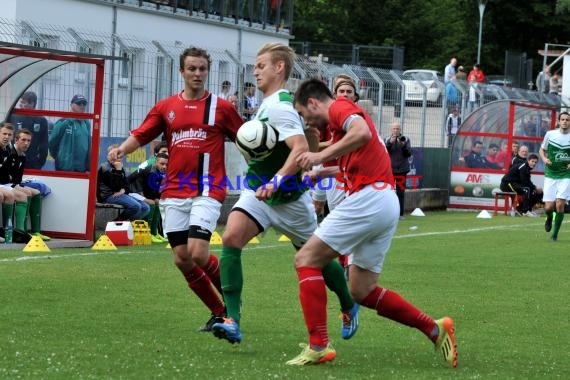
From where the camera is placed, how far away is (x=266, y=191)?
8.91 m

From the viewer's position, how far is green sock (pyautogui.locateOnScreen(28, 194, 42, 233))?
18250 mm

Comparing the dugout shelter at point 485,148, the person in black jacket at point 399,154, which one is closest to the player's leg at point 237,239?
the person in black jacket at point 399,154

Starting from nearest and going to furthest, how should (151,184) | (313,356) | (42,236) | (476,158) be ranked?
(313,356), (42,236), (151,184), (476,158)

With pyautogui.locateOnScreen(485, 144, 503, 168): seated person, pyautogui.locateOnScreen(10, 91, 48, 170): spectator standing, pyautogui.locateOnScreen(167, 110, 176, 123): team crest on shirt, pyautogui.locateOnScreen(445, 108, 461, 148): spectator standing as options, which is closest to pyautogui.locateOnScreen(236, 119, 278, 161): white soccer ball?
pyautogui.locateOnScreen(167, 110, 176, 123): team crest on shirt

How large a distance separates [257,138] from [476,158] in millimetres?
23343

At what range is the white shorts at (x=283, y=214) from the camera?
31.0 ft

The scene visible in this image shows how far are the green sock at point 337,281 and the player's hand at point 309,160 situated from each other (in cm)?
111

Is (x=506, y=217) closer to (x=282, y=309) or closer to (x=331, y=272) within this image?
(x=282, y=309)

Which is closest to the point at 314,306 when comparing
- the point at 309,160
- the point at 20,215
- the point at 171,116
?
the point at 309,160

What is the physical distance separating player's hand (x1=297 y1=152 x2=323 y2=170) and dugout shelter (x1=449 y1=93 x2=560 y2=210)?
2301cm

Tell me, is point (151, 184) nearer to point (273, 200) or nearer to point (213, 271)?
point (213, 271)

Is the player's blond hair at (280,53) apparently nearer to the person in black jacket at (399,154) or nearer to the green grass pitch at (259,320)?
the green grass pitch at (259,320)

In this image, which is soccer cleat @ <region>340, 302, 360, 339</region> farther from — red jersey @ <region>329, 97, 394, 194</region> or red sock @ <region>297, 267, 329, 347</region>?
red jersey @ <region>329, 97, 394, 194</region>

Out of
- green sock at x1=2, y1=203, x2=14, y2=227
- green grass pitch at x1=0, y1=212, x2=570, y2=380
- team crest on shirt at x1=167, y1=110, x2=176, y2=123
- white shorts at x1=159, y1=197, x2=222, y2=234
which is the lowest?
green grass pitch at x1=0, y1=212, x2=570, y2=380
